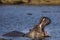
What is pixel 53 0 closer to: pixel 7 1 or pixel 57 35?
pixel 7 1

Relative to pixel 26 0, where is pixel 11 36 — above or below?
below

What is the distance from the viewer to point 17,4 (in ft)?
146

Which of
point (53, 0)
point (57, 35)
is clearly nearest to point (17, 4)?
point (53, 0)

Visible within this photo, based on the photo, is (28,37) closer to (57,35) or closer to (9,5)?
(57,35)

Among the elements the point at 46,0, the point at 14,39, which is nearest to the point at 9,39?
the point at 14,39

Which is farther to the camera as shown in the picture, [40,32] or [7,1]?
[7,1]

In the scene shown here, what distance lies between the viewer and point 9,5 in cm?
4344

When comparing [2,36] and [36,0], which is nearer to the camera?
[2,36]

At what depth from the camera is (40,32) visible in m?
15.8

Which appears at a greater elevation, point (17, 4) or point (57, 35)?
point (17, 4)

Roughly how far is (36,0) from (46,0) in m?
2.07

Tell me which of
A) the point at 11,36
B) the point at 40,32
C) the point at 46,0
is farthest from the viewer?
the point at 46,0

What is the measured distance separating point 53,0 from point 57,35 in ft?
83.6

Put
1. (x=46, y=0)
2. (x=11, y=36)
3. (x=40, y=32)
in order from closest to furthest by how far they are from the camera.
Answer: (x=40, y=32)
(x=11, y=36)
(x=46, y=0)
